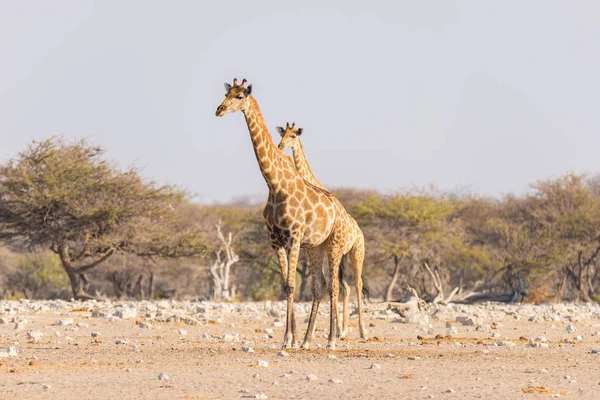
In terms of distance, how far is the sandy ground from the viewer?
355 inches

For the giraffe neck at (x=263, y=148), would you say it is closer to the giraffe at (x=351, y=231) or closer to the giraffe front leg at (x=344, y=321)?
the giraffe at (x=351, y=231)

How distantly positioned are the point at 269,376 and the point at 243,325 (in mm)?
9267

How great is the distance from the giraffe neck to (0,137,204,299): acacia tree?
66.9ft

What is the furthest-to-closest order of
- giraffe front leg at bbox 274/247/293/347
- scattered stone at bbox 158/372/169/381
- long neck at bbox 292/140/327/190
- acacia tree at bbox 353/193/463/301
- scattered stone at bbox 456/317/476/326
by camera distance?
acacia tree at bbox 353/193/463/301 → scattered stone at bbox 456/317/476/326 → long neck at bbox 292/140/327/190 → giraffe front leg at bbox 274/247/293/347 → scattered stone at bbox 158/372/169/381

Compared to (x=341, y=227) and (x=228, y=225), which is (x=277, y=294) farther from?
(x=341, y=227)

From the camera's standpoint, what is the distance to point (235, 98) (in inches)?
504

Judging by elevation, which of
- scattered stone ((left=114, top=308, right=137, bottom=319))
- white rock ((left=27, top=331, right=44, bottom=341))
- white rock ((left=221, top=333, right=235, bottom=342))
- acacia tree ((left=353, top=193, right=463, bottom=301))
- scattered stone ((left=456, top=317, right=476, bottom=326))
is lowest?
white rock ((left=27, top=331, right=44, bottom=341))

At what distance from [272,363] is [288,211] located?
2600mm

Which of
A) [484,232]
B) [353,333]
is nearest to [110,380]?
[353,333]

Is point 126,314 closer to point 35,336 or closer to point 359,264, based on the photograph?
point 35,336

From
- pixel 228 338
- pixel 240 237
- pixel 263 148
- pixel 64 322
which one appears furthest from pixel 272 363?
pixel 240 237

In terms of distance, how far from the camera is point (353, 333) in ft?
57.4

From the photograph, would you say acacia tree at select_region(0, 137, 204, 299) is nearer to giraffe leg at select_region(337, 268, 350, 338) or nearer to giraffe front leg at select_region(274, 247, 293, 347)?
giraffe leg at select_region(337, 268, 350, 338)

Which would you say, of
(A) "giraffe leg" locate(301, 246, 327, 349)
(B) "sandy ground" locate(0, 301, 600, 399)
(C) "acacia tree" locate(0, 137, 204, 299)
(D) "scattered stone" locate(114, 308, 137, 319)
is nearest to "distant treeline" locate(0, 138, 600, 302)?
(C) "acacia tree" locate(0, 137, 204, 299)
